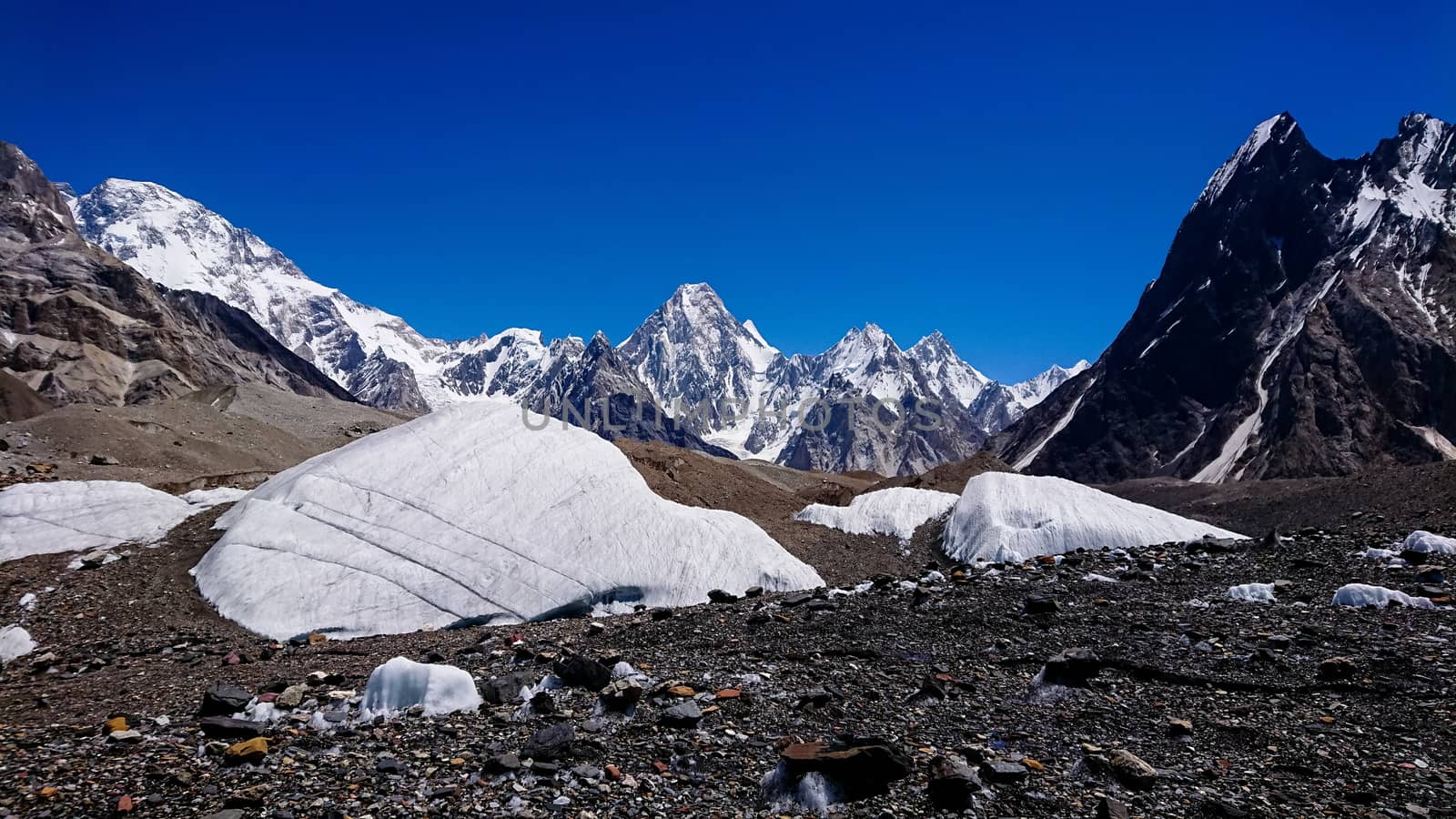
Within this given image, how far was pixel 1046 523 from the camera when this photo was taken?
2689cm

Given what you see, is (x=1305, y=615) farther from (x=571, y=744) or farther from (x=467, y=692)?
(x=467, y=692)

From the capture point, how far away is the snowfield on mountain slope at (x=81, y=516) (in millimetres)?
17906

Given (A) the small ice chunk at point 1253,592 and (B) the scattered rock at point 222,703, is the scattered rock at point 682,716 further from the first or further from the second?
(A) the small ice chunk at point 1253,592

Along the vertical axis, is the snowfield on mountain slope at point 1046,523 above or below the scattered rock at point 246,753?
above

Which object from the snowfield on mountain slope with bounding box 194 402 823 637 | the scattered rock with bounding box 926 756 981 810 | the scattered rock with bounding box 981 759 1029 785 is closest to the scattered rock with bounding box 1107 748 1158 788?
the scattered rock with bounding box 981 759 1029 785

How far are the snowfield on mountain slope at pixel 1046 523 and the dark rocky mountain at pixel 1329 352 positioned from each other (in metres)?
140

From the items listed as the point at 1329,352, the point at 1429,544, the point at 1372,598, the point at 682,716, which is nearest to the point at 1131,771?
the point at 682,716

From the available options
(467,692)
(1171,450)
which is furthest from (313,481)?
(1171,450)

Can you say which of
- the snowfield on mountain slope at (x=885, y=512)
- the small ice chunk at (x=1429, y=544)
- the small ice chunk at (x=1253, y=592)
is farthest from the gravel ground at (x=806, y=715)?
the snowfield on mountain slope at (x=885, y=512)

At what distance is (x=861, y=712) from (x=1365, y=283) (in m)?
205

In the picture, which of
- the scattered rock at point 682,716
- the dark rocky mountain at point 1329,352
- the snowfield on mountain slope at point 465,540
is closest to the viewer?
the scattered rock at point 682,716

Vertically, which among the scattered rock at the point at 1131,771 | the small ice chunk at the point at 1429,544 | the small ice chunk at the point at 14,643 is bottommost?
the small ice chunk at the point at 14,643

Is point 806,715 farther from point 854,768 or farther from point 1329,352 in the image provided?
point 1329,352

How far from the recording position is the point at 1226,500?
236ft
